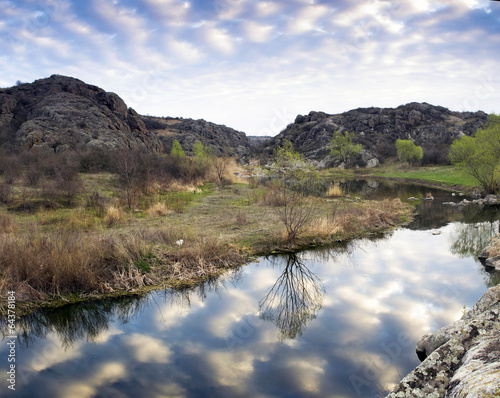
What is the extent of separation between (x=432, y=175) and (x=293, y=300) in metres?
46.9

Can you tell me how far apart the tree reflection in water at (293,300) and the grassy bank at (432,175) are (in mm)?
26528

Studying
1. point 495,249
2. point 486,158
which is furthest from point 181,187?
point 486,158

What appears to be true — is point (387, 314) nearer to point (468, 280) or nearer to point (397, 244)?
point (468, 280)

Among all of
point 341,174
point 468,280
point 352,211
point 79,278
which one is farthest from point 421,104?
point 79,278

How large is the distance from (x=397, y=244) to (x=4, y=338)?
14411 millimetres

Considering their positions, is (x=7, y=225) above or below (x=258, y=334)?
above

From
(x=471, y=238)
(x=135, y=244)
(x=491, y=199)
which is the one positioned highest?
(x=491, y=199)

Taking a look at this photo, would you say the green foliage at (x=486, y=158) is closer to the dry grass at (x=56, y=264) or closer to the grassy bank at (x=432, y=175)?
the grassy bank at (x=432, y=175)

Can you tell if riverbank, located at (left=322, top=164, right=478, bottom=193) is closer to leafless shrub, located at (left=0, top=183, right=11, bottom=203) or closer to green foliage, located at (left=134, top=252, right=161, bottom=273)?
green foliage, located at (left=134, top=252, right=161, bottom=273)

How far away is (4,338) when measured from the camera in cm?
744

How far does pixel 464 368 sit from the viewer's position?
358 centimetres

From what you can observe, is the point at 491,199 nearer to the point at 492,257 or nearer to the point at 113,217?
the point at 492,257

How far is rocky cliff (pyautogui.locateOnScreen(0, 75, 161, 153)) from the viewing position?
1833 inches

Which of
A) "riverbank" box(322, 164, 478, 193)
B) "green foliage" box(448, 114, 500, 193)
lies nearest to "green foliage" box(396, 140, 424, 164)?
"riverbank" box(322, 164, 478, 193)
